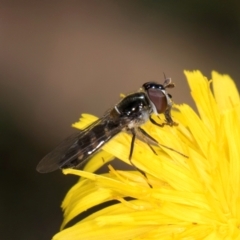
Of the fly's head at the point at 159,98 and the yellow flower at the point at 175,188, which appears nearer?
the yellow flower at the point at 175,188

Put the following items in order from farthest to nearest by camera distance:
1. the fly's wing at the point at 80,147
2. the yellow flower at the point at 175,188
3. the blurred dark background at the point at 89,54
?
the blurred dark background at the point at 89,54 < the fly's wing at the point at 80,147 < the yellow flower at the point at 175,188

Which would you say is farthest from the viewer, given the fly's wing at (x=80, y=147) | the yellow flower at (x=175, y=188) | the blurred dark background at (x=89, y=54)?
the blurred dark background at (x=89, y=54)

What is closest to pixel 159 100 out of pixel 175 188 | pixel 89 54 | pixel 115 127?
pixel 115 127

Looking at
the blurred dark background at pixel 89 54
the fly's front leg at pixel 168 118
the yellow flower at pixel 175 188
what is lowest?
the yellow flower at pixel 175 188

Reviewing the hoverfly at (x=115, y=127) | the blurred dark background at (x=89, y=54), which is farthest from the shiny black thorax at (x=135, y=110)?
the blurred dark background at (x=89, y=54)

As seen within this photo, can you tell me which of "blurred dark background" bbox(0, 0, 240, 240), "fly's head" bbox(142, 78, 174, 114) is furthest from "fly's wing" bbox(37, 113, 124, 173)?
"blurred dark background" bbox(0, 0, 240, 240)

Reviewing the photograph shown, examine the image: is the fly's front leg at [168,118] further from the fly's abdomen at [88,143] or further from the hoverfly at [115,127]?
the fly's abdomen at [88,143]

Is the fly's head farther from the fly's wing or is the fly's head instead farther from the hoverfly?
the fly's wing

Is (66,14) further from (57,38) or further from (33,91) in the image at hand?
(33,91)
